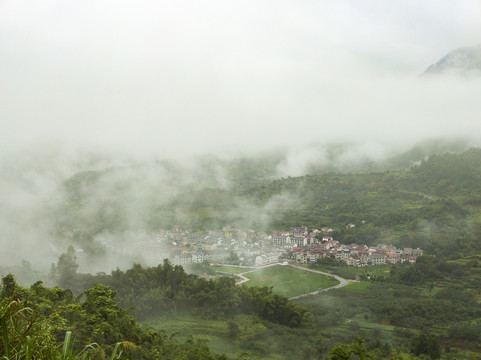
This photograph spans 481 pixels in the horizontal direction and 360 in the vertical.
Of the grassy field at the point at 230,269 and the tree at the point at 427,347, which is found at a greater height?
the grassy field at the point at 230,269

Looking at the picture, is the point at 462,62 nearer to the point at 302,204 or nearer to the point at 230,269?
the point at 302,204

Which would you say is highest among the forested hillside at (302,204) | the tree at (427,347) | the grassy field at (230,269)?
the forested hillside at (302,204)

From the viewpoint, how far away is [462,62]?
133250 mm

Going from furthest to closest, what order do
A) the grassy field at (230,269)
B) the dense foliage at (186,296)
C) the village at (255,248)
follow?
the village at (255,248) → the grassy field at (230,269) → the dense foliage at (186,296)

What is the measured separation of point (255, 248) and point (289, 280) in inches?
340

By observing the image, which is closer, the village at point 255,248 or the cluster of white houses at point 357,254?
the cluster of white houses at point 357,254

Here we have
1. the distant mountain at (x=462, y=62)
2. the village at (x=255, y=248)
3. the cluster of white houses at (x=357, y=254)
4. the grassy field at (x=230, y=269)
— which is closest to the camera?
the grassy field at (x=230, y=269)

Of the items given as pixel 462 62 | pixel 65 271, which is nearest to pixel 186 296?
pixel 65 271

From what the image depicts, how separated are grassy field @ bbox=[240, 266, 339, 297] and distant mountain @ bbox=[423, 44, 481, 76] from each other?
129m

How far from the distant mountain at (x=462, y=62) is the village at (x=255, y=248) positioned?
396ft

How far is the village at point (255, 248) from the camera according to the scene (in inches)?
1192

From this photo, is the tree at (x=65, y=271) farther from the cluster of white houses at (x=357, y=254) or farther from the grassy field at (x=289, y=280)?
the cluster of white houses at (x=357, y=254)

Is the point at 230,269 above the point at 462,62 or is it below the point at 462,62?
below

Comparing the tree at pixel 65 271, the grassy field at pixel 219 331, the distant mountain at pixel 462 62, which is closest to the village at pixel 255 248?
the tree at pixel 65 271
